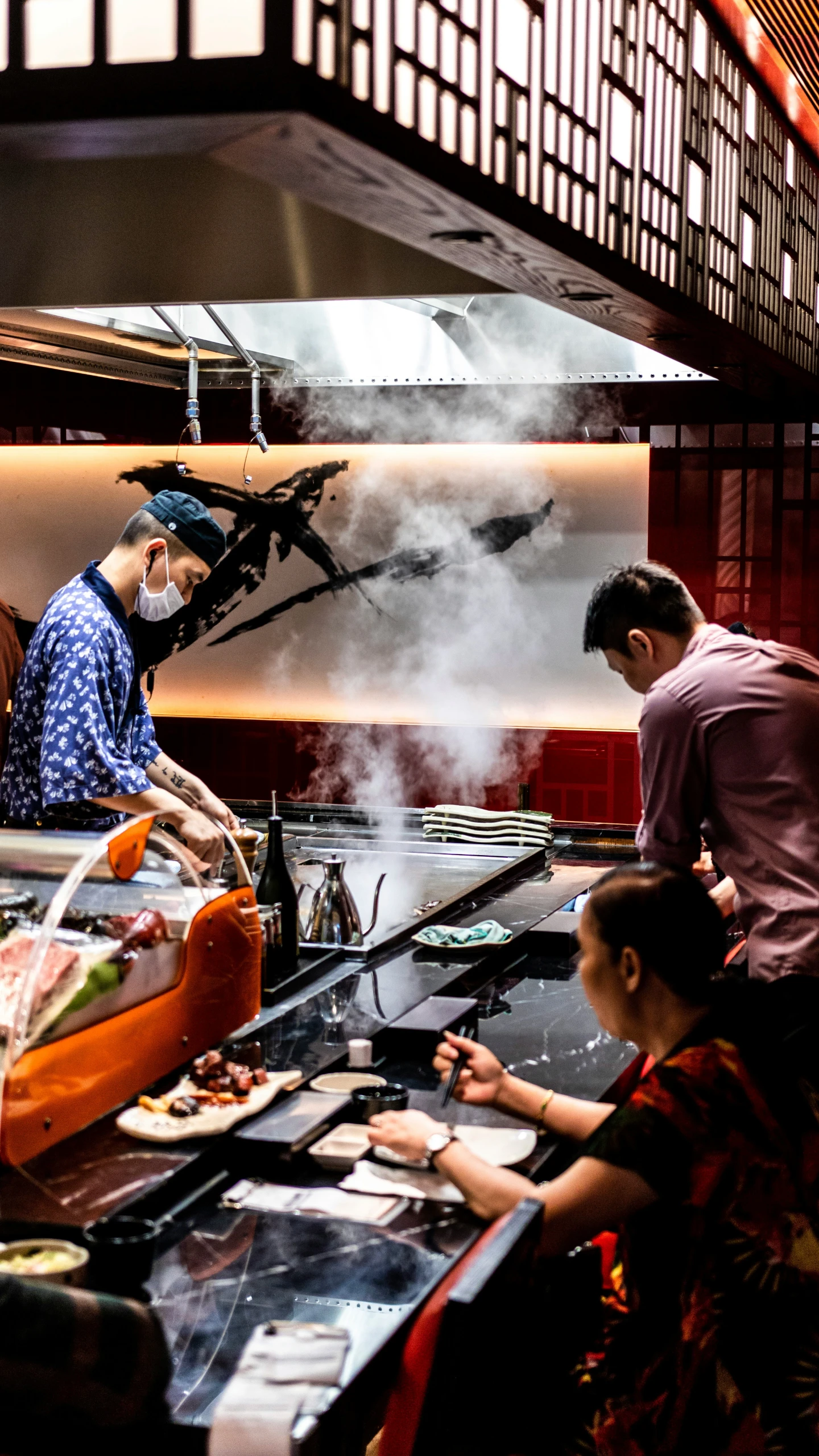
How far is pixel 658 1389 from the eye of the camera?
1.70 m

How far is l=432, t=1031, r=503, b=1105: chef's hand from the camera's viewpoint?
7.02 ft

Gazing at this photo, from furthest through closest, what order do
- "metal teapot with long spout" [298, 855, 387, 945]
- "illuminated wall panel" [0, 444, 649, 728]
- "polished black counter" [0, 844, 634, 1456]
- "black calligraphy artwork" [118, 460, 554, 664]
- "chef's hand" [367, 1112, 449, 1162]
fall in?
"black calligraphy artwork" [118, 460, 554, 664]
"illuminated wall panel" [0, 444, 649, 728]
"metal teapot with long spout" [298, 855, 387, 945]
"chef's hand" [367, 1112, 449, 1162]
"polished black counter" [0, 844, 634, 1456]

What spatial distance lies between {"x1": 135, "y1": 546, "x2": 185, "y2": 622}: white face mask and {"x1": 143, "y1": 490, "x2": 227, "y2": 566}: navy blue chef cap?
0.06 meters

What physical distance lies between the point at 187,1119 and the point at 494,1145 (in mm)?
444

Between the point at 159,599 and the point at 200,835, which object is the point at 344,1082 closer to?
the point at 200,835

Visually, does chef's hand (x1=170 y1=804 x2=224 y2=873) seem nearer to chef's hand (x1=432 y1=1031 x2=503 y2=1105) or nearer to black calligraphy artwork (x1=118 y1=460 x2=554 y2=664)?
chef's hand (x1=432 y1=1031 x2=503 y2=1105)

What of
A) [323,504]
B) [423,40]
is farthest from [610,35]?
[323,504]

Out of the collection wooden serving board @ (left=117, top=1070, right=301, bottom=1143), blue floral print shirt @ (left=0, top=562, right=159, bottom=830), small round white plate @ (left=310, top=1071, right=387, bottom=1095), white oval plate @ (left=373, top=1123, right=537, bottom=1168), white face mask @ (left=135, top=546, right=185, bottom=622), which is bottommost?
white oval plate @ (left=373, top=1123, right=537, bottom=1168)

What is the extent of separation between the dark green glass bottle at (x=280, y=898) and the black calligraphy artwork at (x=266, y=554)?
360 cm

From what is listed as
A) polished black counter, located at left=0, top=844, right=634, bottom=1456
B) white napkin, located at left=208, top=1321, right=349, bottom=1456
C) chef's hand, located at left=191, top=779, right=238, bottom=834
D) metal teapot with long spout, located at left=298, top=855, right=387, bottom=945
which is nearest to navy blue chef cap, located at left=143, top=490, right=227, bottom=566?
chef's hand, located at left=191, top=779, right=238, bottom=834

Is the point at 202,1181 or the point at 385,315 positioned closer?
the point at 202,1181

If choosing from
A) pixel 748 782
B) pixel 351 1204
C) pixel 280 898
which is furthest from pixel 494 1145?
pixel 280 898

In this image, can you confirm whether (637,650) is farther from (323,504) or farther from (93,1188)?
(323,504)

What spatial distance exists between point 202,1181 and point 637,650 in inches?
52.6
